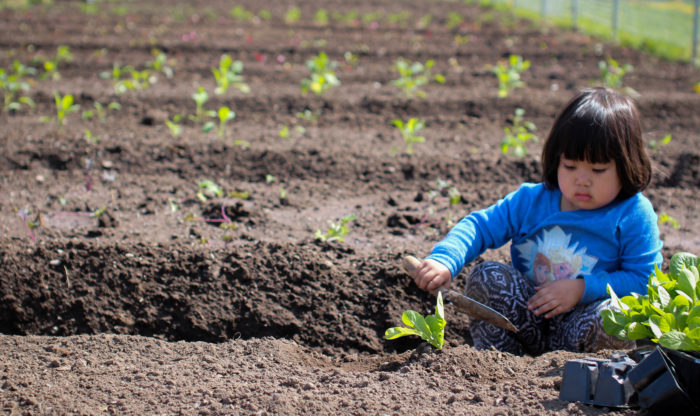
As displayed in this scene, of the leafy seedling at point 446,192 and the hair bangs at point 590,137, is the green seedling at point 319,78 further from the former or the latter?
the hair bangs at point 590,137

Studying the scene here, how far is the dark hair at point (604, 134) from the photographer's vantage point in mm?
2471

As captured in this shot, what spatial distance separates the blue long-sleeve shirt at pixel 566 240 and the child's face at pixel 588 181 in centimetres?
10

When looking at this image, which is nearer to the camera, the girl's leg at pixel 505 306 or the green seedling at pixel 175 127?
the girl's leg at pixel 505 306

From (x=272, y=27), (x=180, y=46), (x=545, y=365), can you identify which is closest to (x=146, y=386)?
Answer: (x=545, y=365)

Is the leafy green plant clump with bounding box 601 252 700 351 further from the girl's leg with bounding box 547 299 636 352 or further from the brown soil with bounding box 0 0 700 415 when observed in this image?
the girl's leg with bounding box 547 299 636 352

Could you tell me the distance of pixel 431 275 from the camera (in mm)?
2520

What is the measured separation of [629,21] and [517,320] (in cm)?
1120

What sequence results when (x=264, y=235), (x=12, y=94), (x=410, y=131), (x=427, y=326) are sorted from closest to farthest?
(x=427, y=326), (x=264, y=235), (x=410, y=131), (x=12, y=94)

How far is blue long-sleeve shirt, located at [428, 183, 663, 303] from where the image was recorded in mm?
2592

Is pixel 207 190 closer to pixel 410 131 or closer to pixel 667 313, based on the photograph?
pixel 410 131

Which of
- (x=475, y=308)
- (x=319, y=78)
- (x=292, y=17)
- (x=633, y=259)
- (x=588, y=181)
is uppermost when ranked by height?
(x=292, y=17)

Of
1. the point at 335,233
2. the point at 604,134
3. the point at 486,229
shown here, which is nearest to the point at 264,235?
the point at 335,233

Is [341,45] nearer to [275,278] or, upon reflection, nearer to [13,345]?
[275,278]

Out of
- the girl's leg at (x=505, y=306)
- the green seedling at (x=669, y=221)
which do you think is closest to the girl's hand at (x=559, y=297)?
the girl's leg at (x=505, y=306)
